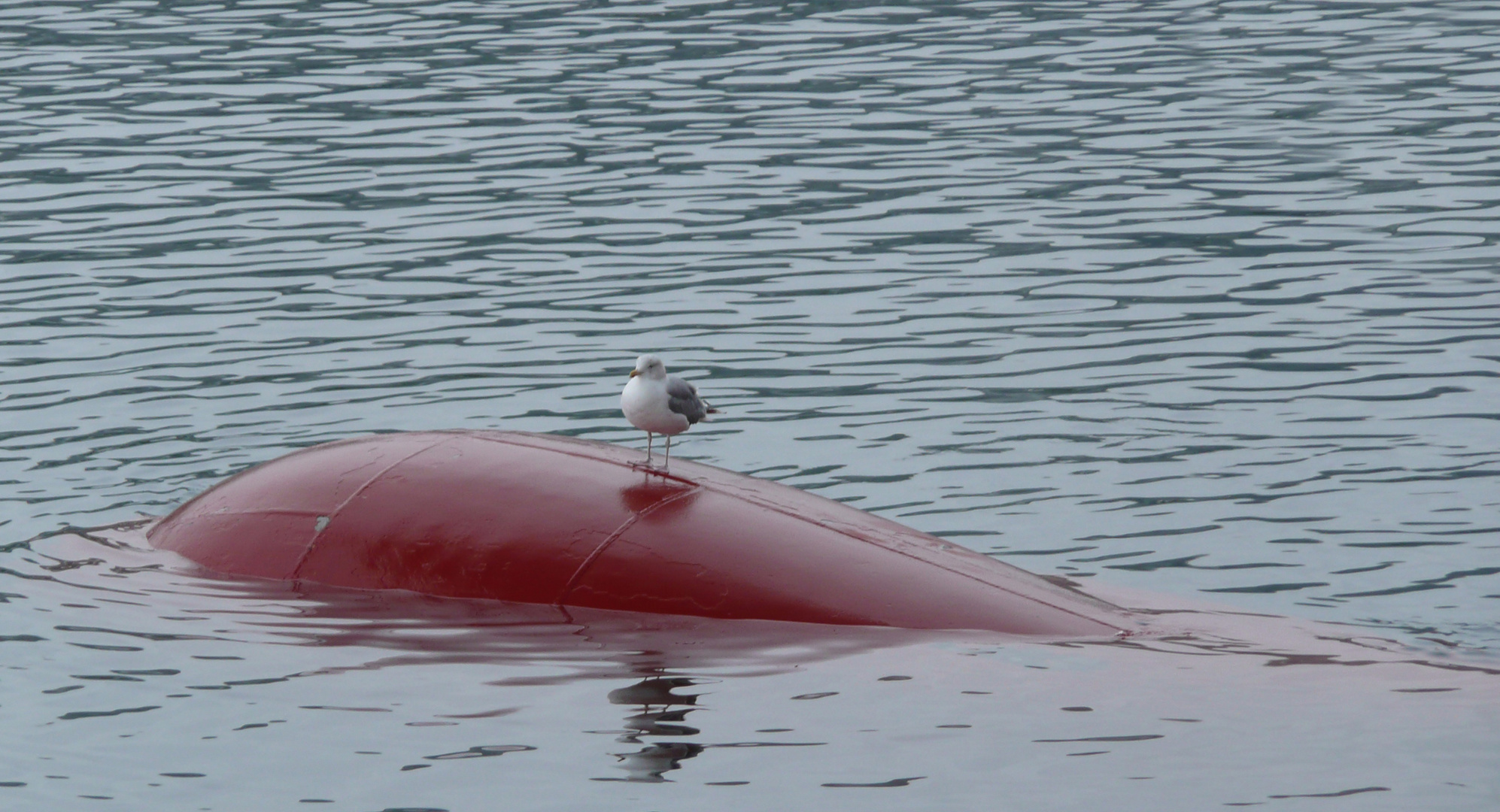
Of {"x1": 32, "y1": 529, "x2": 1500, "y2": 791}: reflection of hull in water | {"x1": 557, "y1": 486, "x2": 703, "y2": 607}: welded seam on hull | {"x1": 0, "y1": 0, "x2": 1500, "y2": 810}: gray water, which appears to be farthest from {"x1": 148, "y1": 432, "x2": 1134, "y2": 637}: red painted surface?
{"x1": 0, "y1": 0, "x2": 1500, "y2": 810}: gray water

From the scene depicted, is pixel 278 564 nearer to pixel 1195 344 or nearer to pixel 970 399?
pixel 970 399

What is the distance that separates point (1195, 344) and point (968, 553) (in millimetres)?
6849

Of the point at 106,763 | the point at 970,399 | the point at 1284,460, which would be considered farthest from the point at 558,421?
the point at 106,763

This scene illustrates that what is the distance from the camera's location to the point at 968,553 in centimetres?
1127

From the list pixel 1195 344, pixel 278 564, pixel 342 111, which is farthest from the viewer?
pixel 342 111

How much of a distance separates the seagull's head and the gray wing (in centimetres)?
7

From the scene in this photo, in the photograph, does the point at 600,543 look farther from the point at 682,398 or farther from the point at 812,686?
the point at 812,686

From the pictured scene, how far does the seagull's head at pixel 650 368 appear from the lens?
10.2m

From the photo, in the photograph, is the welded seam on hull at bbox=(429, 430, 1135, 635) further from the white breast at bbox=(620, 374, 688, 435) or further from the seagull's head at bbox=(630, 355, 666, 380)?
the seagull's head at bbox=(630, 355, 666, 380)

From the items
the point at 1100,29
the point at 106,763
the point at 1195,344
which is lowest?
the point at 106,763

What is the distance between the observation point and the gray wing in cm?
1032

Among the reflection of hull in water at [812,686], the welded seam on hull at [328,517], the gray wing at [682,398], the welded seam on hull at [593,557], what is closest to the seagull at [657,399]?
the gray wing at [682,398]

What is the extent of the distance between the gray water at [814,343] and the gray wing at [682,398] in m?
1.55

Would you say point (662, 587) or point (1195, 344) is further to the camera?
point (1195, 344)
